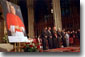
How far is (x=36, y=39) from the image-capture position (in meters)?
4.79

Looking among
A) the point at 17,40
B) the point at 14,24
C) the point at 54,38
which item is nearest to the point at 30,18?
the point at 14,24

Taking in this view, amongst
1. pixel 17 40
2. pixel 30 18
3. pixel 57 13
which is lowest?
pixel 17 40

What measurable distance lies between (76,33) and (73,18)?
1.28 ft

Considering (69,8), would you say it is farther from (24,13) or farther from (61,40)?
(24,13)

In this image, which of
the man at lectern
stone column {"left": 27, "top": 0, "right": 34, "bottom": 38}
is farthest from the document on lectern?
stone column {"left": 27, "top": 0, "right": 34, "bottom": 38}

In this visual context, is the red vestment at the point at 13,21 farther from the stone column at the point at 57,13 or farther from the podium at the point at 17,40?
the stone column at the point at 57,13

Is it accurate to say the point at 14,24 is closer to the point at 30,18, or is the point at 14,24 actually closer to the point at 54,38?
the point at 30,18

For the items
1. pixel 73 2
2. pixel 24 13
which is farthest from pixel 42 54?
pixel 73 2

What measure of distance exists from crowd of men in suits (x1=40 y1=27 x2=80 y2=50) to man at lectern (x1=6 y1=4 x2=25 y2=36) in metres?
0.59

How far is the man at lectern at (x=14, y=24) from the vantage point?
483 cm

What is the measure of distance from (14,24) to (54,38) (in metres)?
1.12

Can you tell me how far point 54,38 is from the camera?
4781 mm

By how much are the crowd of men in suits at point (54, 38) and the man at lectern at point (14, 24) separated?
0.59 meters

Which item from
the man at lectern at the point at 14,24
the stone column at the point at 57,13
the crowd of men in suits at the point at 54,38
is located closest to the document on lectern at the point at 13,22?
the man at lectern at the point at 14,24
